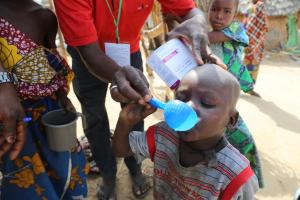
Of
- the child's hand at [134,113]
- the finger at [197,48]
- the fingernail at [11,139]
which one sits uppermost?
the finger at [197,48]

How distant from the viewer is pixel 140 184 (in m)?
2.30

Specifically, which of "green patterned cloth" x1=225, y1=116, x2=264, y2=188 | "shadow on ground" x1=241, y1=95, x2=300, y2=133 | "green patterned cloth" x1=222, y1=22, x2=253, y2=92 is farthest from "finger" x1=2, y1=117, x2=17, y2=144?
"shadow on ground" x1=241, y1=95, x2=300, y2=133

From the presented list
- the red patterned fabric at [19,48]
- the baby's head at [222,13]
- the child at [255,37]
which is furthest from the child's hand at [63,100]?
the child at [255,37]

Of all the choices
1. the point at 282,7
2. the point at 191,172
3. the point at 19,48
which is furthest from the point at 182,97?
the point at 282,7

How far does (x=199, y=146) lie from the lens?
4.20ft

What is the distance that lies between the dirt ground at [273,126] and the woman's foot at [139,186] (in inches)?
2.0

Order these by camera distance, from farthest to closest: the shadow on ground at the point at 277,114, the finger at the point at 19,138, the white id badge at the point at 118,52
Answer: the shadow on ground at the point at 277,114
the white id badge at the point at 118,52
the finger at the point at 19,138

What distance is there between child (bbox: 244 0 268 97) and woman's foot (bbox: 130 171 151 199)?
2291mm

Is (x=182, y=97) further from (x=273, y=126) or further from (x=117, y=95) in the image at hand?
(x=273, y=126)

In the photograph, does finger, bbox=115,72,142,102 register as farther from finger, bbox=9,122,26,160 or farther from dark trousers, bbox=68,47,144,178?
dark trousers, bbox=68,47,144,178

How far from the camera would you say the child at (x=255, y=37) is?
4102mm

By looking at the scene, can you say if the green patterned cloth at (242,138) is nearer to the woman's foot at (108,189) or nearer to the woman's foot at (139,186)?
the woman's foot at (139,186)

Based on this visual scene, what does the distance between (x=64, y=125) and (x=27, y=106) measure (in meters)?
0.19

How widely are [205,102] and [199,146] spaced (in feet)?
0.73
